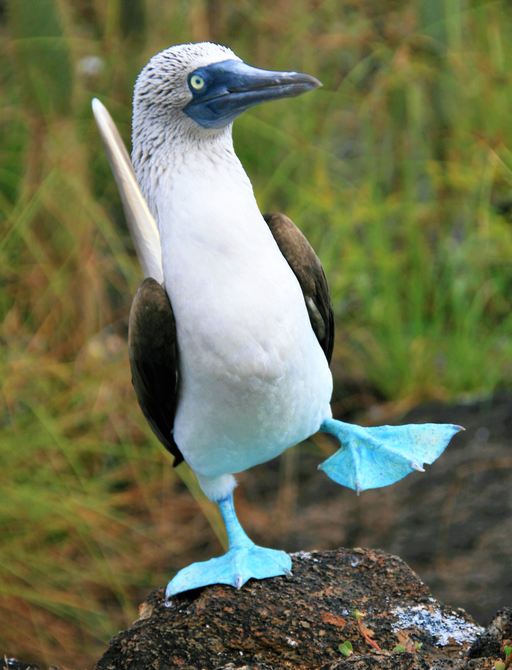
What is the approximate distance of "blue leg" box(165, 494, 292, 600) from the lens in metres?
3.09

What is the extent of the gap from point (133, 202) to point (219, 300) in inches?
23.8

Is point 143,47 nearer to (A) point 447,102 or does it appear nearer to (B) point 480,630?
(A) point 447,102

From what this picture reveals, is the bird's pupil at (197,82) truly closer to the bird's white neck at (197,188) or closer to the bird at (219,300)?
the bird at (219,300)

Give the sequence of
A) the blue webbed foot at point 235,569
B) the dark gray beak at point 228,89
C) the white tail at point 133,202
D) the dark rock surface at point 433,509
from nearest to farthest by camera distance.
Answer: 1. the dark gray beak at point 228,89
2. the blue webbed foot at point 235,569
3. the white tail at point 133,202
4. the dark rock surface at point 433,509

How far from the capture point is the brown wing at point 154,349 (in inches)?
114

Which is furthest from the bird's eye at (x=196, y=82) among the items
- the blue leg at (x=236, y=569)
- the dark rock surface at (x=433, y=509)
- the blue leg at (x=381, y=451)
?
the dark rock surface at (x=433, y=509)

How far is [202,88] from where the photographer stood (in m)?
2.77

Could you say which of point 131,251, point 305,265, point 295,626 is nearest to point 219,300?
point 305,265

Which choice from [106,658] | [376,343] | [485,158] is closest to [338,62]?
[485,158]

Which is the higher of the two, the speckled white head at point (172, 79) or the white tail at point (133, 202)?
the speckled white head at point (172, 79)

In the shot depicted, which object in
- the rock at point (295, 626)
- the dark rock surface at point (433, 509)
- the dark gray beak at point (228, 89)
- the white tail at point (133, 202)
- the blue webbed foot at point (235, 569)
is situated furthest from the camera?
the dark rock surface at point (433, 509)

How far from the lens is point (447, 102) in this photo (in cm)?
606

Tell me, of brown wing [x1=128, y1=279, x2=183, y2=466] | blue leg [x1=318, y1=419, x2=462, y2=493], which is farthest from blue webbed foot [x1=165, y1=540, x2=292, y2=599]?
brown wing [x1=128, y1=279, x2=183, y2=466]

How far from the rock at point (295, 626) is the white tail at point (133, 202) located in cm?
90
